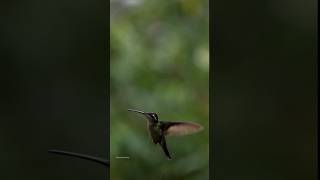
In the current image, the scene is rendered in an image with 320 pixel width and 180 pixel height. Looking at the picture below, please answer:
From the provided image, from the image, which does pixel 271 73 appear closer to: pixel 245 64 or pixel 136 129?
pixel 245 64
